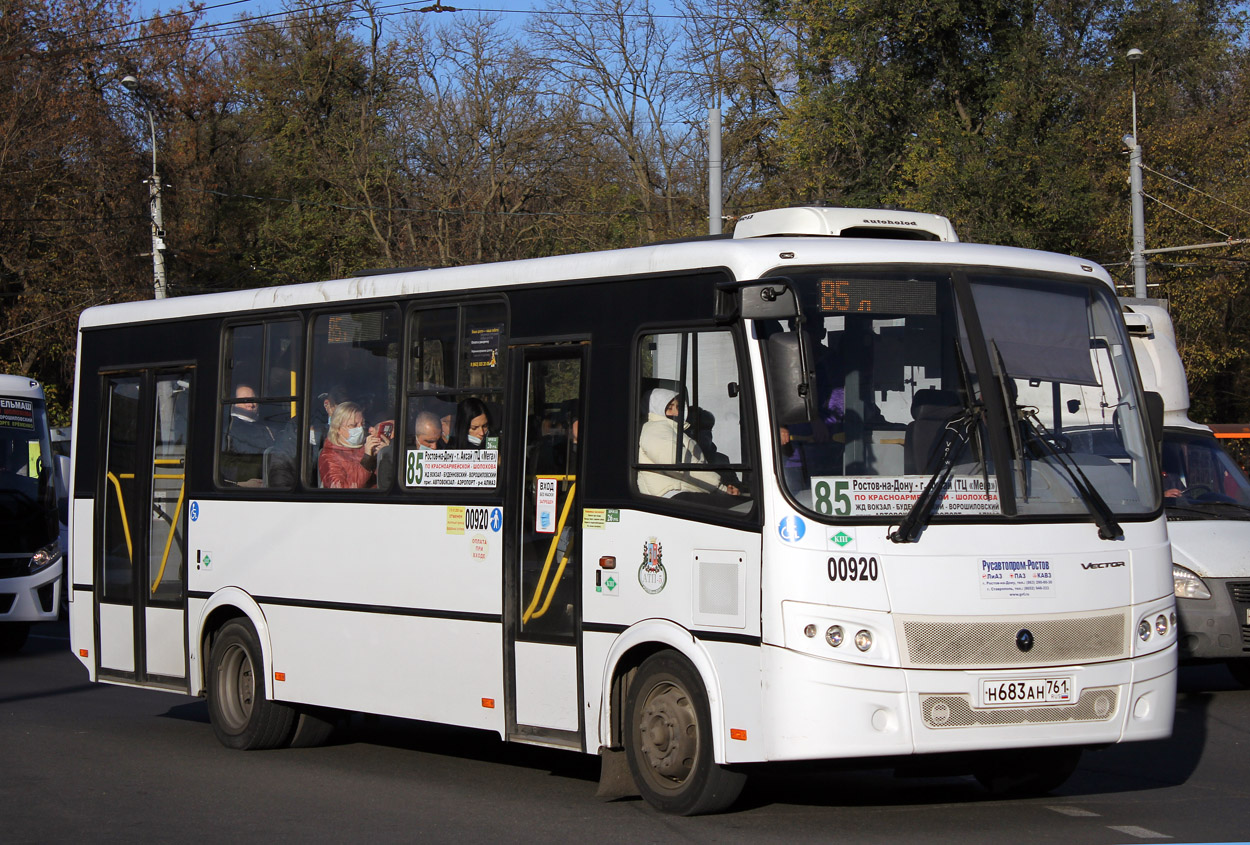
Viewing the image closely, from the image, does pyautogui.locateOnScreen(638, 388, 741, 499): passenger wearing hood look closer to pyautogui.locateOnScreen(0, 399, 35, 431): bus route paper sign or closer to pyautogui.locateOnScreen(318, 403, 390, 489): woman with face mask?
pyautogui.locateOnScreen(318, 403, 390, 489): woman with face mask

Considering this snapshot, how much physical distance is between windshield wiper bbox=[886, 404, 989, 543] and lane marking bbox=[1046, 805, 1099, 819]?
1807mm

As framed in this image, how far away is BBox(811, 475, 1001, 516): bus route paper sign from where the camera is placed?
7.30 metres

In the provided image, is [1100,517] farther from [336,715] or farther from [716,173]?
[716,173]

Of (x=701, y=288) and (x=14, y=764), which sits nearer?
(x=701, y=288)

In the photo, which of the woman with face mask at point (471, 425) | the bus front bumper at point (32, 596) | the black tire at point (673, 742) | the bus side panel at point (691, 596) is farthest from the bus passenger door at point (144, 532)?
the bus front bumper at point (32, 596)

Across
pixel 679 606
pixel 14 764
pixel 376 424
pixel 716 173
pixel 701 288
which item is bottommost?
pixel 14 764

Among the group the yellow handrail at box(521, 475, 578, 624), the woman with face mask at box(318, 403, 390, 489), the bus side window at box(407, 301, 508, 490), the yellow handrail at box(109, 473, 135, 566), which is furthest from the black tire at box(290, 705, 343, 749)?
the yellow handrail at box(521, 475, 578, 624)

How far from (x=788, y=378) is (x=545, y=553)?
1.99 metres

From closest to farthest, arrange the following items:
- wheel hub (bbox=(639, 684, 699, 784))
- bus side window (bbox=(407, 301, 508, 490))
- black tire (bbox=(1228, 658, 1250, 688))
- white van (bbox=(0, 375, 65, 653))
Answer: wheel hub (bbox=(639, 684, 699, 784)) → bus side window (bbox=(407, 301, 508, 490)) → black tire (bbox=(1228, 658, 1250, 688)) → white van (bbox=(0, 375, 65, 653))

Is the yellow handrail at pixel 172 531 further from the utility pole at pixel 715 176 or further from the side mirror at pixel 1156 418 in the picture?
the utility pole at pixel 715 176

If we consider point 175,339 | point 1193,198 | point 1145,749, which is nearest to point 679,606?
point 1145,749

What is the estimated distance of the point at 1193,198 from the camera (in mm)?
37344

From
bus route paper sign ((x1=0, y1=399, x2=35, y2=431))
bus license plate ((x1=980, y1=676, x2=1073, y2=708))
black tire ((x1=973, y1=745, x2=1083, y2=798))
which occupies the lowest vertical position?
black tire ((x1=973, y1=745, x2=1083, y2=798))

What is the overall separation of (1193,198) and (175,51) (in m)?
30.1
